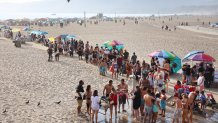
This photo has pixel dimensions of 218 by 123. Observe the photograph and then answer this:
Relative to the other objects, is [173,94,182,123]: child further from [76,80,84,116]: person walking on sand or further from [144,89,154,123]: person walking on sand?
[76,80,84,116]: person walking on sand

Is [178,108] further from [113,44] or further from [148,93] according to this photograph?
[113,44]

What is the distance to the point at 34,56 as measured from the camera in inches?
908

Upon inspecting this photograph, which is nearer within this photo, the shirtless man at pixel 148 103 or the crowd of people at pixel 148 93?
the shirtless man at pixel 148 103

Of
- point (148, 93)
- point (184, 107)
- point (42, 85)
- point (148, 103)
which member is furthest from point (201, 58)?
point (42, 85)

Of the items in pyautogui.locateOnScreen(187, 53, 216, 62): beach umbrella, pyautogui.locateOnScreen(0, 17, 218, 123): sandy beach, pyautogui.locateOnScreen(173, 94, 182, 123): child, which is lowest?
pyautogui.locateOnScreen(0, 17, 218, 123): sandy beach

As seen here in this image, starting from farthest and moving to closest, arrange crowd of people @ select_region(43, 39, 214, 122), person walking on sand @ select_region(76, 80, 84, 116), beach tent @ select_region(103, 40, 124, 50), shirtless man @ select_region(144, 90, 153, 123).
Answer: beach tent @ select_region(103, 40, 124, 50)
person walking on sand @ select_region(76, 80, 84, 116)
crowd of people @ select_region(43, 39, 214, 122)
shirtless man @ select_region(144, 90, 153, 123)

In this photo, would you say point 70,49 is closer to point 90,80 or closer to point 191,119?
point 90,80

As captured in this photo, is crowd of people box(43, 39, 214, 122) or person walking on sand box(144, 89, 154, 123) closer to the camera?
person walking on sand box(144, 89, 154, 123)

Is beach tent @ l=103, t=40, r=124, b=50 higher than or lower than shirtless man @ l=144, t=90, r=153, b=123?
higher

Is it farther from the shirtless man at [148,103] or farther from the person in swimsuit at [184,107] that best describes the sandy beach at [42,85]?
the shirtless man at [148,103]

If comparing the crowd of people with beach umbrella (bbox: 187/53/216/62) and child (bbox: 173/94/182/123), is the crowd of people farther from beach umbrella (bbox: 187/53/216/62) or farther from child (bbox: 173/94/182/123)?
beach umbrella (bbox: 187/53/216/62)

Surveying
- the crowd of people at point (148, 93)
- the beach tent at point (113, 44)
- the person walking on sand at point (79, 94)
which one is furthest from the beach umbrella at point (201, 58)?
the beach tent at point (113, 44)

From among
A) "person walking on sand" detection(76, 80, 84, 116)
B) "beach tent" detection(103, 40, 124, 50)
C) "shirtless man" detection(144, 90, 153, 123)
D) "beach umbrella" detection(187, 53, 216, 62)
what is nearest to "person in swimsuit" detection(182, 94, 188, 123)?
"shirtless man" detection(144, 90, 153, 123)

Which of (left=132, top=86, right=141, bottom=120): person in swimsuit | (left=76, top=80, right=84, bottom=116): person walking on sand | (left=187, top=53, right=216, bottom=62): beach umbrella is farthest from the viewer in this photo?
(left=187, top=53, right=216, bottom=62): beach umbrella
